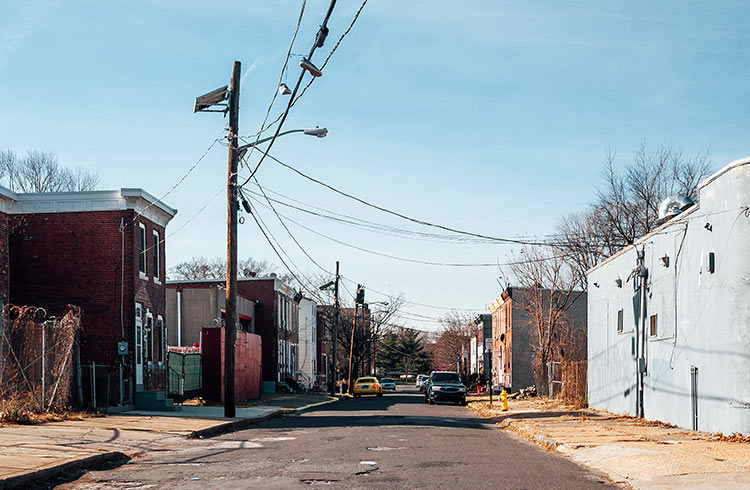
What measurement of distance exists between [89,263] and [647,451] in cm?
2126

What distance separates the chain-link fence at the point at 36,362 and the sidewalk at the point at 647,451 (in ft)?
41.8

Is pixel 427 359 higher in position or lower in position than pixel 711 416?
lower

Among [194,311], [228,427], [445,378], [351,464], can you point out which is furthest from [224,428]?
[194,311]

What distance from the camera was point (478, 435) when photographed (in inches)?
824

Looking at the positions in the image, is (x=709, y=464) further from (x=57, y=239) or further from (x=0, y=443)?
(x=57, y=239)

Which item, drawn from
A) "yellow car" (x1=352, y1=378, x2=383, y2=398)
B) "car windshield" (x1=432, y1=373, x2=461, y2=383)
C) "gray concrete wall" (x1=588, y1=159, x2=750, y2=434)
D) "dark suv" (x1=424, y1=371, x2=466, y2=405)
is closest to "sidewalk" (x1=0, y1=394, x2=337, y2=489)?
"gray concrete wall" (x1=588, y1=159, x2=750, y2=434)

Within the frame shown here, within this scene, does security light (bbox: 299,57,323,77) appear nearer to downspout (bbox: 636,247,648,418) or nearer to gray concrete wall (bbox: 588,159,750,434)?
gray concrete wall (bbox: 588,159,750,434)

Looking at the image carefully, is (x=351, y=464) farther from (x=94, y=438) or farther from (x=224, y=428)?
(x=224, y=428)

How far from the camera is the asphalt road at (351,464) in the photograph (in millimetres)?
11656

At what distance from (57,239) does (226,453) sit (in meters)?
17.3

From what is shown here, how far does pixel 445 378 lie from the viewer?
44875mm

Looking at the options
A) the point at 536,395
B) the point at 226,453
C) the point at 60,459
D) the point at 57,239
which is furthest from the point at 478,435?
the point at 536,395

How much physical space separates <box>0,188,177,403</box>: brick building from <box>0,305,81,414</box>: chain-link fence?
4.84m

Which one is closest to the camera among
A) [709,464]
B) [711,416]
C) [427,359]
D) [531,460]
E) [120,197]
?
[709,464]
